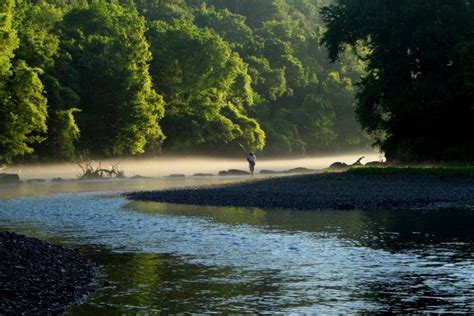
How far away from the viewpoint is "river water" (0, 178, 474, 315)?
18.9m

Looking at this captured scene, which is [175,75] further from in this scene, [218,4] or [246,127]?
[218,4]

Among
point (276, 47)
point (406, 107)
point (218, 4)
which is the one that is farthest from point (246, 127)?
point (218, 4)

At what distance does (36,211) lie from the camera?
143ft

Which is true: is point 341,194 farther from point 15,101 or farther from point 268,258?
point 15,101

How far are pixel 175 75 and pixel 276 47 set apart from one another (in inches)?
1616

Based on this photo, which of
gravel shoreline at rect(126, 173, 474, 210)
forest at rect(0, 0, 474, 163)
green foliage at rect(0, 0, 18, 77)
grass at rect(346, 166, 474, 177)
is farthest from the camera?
green foliage at rect(0, 0, 18, 77)

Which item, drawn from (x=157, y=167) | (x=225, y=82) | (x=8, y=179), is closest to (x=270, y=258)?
(x=8, y=179)

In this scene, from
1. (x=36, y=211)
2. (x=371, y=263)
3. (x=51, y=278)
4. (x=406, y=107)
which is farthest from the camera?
(x=406, y=107)

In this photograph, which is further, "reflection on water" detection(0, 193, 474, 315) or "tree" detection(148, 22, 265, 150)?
"tree" detection(148, 22, 265, 150)

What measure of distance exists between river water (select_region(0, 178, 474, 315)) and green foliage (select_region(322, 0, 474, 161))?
1190 inches

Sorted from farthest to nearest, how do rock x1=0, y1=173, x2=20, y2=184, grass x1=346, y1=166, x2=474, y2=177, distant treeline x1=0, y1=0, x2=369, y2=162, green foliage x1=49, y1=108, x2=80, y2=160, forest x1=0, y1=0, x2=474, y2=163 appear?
green foliage x1=49, y1=108, x2=80, y2=160, distant treeline x1=0, y1=0, x2=369, y2=162, rock x1=0, y1=173, x2=20, y2=184, forest x1=0, y1=0, x2=474, y2=163, grass x1=346, y1=166, x2=474, y2=177

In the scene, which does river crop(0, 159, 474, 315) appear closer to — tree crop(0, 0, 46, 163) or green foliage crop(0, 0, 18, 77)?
green foliage crop(0, 0, 18, 77)

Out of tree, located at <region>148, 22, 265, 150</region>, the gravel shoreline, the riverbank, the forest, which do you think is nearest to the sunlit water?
the forest

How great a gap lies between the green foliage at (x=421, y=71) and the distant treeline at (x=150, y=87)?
7462 mm
